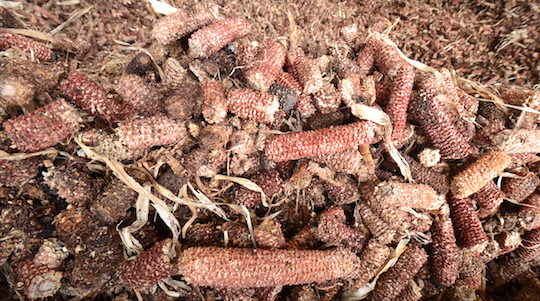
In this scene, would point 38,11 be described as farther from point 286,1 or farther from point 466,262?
point 466,262

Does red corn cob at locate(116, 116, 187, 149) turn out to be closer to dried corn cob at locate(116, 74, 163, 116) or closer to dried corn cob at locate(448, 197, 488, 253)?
dried corn cob at locate(116, 74, 163, 116)

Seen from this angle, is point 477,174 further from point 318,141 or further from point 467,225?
point 318,141

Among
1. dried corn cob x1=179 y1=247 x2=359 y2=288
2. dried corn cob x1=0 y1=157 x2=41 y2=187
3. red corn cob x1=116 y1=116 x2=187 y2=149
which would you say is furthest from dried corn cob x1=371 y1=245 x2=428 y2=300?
dried corn cob x1=0 y1=157 x2=41 y2=187

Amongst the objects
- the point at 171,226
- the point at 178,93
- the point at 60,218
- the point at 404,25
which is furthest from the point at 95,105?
the point at 404,25

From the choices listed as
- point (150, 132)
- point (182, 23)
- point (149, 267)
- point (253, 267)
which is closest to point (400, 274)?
point (253, 267)

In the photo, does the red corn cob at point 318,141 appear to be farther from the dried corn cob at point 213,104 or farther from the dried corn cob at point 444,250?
the dried corn cob at point 444,250

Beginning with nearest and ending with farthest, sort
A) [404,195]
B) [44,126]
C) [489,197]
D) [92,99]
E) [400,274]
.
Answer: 1. [44,126]
2. [92,99]
3. [404,195]
4. [400,274]
5. [489,197]
